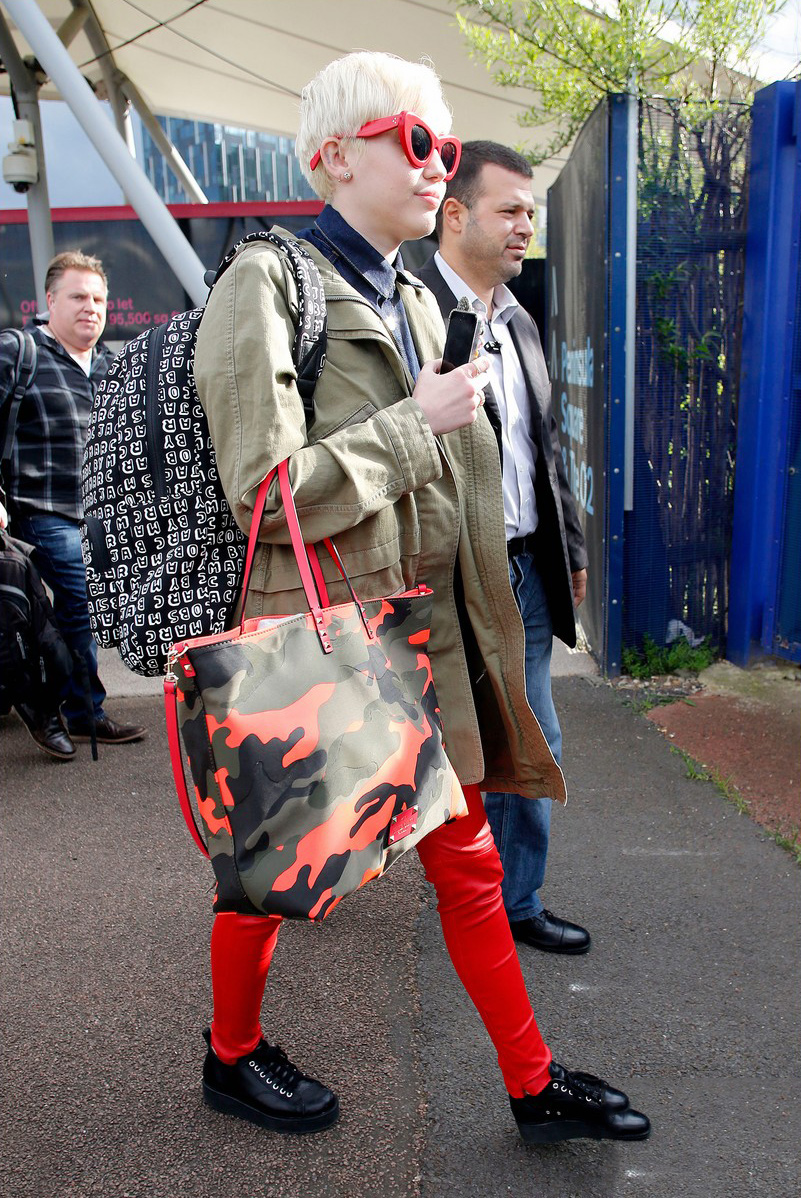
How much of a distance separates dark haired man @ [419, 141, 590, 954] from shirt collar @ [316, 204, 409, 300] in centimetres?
75

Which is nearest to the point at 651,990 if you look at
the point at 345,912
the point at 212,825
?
the point at 345,912

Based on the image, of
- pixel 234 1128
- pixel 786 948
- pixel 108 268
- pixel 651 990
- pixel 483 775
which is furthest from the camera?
pixel 108 268

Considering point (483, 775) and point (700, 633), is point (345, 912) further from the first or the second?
point (700, 633)

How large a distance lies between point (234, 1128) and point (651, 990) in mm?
1116

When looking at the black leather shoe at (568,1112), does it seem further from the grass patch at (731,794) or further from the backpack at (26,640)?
the backpack at (26,640)

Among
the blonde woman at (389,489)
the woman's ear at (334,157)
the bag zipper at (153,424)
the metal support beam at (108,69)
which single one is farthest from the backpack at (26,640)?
the metal support beam at (108,69)

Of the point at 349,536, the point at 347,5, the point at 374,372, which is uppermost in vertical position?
the point at 347,5

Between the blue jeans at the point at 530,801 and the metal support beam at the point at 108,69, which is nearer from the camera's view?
the blue jeans at the point at 530,801

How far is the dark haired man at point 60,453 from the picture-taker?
4.49 m

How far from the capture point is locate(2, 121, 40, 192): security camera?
786 centimetres

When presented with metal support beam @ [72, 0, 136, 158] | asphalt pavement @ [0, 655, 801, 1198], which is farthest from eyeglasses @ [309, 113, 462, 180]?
metal support beam @ [72, 0, 136, 158]

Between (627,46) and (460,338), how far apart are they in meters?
5.28

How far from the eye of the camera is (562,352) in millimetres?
6000

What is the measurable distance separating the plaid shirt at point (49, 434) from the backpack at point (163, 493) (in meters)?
2.91
